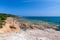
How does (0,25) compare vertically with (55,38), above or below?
above

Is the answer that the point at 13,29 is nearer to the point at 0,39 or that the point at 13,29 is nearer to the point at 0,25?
the point at 0,25

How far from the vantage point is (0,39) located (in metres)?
10.1

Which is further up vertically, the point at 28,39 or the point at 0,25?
the point at 0,25

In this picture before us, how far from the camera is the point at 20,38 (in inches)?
417

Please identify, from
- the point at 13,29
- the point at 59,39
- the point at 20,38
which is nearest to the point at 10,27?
the point at 13,29

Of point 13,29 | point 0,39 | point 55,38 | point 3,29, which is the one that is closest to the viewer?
point 0,39

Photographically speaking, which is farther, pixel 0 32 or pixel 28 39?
pixel 0 32

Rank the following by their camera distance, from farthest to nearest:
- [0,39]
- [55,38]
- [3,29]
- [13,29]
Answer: [13,29] < [3,29] < [55,38] < [0,39]

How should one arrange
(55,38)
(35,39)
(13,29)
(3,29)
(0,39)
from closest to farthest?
(0,39)
(35,39)
(55,38)
(3,29)
(13,29)

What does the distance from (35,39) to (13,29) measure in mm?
4105

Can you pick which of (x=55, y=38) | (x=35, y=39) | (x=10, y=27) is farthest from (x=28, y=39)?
(x=10, y=27)

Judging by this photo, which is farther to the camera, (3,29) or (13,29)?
(13,29)

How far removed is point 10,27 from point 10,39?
4552 millimetres

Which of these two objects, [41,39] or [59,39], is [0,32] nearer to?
[41,39]
